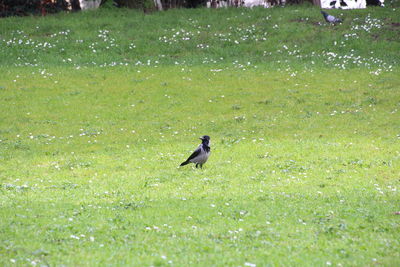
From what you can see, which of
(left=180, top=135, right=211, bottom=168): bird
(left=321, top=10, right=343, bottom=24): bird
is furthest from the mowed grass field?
(left=321, top=10, right=343, bottom=24): bird

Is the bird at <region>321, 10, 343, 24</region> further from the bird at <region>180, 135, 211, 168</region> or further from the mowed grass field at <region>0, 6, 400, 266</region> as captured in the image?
the bird at <region>180, 135, 211, 168</region>

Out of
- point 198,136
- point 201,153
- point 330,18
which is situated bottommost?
point 198,136

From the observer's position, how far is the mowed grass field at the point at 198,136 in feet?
31.3

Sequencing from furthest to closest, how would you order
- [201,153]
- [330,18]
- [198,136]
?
[330,18], [198,136], [201,153]

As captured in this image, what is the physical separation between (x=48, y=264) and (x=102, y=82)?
22792 mm

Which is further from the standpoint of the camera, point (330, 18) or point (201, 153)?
point (330, 18)

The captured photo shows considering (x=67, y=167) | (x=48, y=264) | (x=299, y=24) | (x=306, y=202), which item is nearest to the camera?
(x=48, y=264)

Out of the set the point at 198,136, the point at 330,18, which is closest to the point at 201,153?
the point at 198,136

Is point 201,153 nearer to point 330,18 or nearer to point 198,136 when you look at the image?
point 198,136

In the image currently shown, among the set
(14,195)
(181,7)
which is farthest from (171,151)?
(181,7)

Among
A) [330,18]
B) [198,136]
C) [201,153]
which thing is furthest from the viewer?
[330,18]

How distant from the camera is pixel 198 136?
2195cm

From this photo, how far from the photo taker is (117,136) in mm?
22250

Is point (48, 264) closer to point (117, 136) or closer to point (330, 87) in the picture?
point (117, 136)
